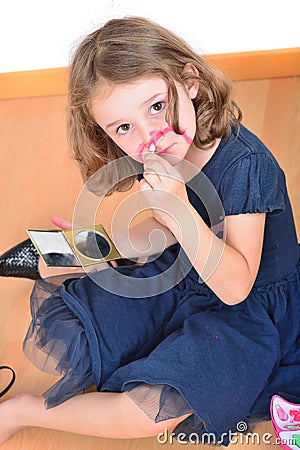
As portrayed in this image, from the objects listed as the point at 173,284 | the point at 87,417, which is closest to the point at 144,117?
the point at 173,284

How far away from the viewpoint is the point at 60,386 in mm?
1239

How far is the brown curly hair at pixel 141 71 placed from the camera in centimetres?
111

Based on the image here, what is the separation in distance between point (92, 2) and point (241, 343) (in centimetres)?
87

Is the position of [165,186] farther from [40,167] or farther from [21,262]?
[40,167]

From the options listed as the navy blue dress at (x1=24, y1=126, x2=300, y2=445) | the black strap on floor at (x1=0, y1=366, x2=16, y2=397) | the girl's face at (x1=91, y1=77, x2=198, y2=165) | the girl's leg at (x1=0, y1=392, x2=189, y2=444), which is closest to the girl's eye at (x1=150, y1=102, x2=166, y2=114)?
the girl's face at (x1=91, y1=77, x2=198, y2=165)

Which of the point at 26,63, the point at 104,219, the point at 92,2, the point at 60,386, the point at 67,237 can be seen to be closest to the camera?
the point at 60,386

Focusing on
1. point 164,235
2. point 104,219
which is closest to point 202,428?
point 164,235

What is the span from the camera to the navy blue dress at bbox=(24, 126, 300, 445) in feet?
3.82

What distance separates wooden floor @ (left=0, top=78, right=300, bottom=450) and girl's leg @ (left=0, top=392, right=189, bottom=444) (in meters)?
0.08

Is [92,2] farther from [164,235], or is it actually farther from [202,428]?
[202,428]

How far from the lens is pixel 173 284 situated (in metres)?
1.33

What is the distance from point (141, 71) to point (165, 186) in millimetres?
160

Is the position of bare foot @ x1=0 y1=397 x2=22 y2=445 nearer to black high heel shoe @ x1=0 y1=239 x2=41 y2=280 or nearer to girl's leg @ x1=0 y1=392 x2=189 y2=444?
girl's leg @ x1=0 y1=392 x2=189 y2=444

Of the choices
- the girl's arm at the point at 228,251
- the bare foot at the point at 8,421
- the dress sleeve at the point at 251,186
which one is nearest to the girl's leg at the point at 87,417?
the bare foot at the point at 8,421
